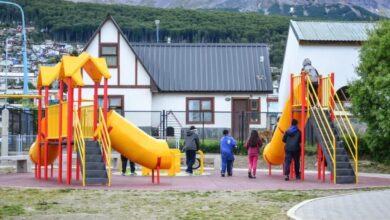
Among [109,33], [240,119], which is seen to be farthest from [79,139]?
[109,33]

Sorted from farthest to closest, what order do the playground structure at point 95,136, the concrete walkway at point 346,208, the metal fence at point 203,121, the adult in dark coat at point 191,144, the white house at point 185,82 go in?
the white house at point 185,82
the metal fence at point 203,121
the adult in dark coat at point 191,144
the playground structure at point 95,136
the concrete walkway at point 346,208

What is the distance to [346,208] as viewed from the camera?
1625 cm

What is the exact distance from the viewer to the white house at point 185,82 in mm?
46625

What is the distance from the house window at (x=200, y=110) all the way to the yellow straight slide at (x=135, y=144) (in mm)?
21548

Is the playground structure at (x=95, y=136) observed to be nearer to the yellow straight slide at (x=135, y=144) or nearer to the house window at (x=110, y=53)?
the yellow straight slide at (x=135, y=144)

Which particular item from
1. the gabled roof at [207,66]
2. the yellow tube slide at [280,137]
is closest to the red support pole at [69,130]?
the yellow tube slide at [280,137]

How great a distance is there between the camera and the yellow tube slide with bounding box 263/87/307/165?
2761 cm

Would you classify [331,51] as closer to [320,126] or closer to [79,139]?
[320,126]

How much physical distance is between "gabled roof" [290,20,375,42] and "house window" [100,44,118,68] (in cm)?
1105

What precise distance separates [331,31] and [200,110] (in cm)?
963

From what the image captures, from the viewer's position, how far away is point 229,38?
12875 centimetres

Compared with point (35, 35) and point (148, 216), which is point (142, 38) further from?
point (148, 216)

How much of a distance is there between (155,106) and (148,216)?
32977mm

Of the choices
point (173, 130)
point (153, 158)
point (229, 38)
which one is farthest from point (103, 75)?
point (229, 38)
